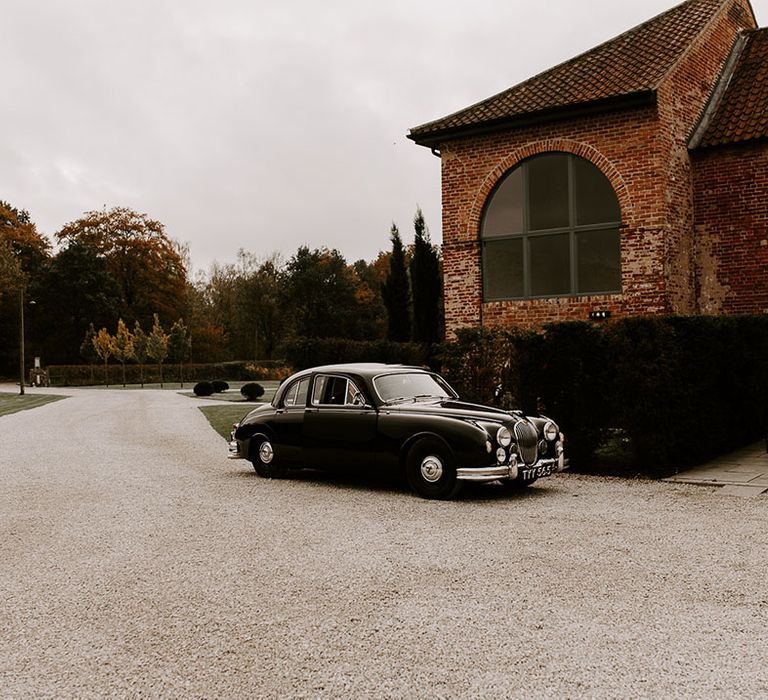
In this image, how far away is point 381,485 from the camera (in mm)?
9844

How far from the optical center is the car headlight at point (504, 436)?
27.5 ft

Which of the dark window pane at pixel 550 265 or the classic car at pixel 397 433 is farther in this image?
the dark window pane at pixel 550 265

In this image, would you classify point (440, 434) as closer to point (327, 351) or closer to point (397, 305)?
point (327, 351)

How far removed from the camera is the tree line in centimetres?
6216

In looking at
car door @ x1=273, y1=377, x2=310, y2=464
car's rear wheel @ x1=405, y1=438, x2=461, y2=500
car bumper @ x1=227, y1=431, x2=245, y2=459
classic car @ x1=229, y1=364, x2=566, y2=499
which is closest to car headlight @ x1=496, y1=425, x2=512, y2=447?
classic car @ x1=229, y1=364, x2=566, y2=499

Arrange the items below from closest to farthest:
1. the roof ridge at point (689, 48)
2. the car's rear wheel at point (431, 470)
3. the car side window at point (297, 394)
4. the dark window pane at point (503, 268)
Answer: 1. the car's rear wheel at point (431, 470)
2. the car side window at point (297, 394)
3. the roof ridge at point (689, 48)
4. the dark window pane at point (503, 268)

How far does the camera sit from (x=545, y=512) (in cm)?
790

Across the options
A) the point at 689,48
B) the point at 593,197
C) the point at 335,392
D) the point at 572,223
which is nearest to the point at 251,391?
the point at 572,223

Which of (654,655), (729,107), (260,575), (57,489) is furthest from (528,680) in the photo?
(729,107)

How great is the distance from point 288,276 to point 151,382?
528 inches

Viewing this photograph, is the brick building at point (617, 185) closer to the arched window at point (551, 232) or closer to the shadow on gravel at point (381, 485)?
the arched window at point (551, 232)

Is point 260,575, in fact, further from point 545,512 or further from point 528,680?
point 545,512

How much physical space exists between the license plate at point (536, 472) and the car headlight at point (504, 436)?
1.32 ft

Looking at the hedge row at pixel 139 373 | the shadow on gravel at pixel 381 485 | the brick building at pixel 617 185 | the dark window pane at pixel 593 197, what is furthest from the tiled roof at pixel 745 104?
the hedge row at pixel 139 373
